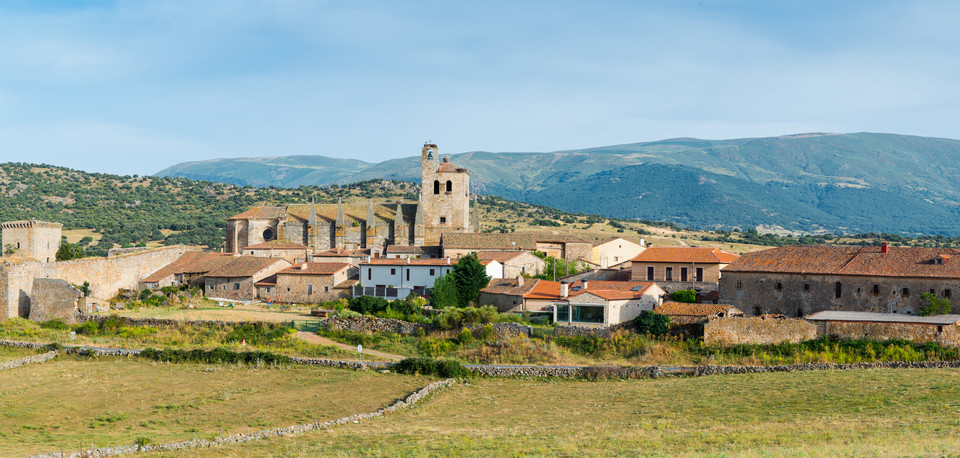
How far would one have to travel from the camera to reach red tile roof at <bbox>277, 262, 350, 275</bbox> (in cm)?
5366

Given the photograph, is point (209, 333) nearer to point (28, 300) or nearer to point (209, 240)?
point (28, 300)

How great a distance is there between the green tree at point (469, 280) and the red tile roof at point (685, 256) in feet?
29.7

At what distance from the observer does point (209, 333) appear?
40.0 metres

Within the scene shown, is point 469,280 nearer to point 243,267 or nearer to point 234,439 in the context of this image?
point 243,267

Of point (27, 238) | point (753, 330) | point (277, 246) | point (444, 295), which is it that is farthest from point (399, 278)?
point (27, 238)

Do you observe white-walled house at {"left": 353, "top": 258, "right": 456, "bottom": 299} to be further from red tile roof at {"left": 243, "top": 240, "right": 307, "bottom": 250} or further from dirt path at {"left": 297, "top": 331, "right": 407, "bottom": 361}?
red tile roof at {"left": 243, "top": 240, "right": 307, "bottom": 250}

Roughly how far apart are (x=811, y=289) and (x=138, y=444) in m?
31.0

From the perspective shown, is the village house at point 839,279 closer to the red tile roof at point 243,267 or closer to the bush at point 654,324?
the bush at point 654,324

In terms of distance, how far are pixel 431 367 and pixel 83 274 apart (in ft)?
91.0

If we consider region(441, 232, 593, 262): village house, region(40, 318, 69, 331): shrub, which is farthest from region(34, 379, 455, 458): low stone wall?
region(441, 232, 593, 262): village house

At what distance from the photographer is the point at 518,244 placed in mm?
62406

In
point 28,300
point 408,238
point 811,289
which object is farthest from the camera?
point 408,238

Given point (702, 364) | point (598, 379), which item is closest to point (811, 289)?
point (702, 364)

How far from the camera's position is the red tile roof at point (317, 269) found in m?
53.7
